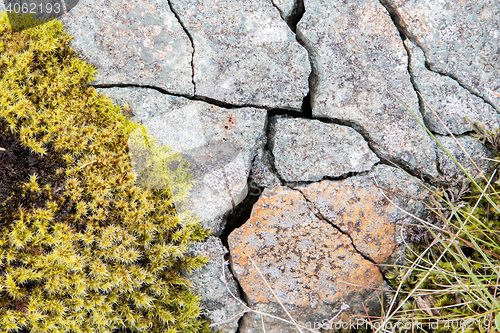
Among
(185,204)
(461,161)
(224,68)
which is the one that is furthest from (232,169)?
(461,161)

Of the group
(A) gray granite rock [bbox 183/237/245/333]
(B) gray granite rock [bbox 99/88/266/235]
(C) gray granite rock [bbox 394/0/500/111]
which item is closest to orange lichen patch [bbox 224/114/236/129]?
(B) gray granite rock [bbox 99/88/266/235]

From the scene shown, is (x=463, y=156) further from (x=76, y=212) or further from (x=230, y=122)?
(x=76, y=212)

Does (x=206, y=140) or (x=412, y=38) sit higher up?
(x=412, y=38)

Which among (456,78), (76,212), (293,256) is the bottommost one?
(293,256)

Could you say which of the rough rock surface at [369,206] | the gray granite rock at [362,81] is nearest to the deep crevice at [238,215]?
the rough rock surface at [369,206]

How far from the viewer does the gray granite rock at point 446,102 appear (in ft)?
7.53

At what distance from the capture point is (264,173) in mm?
2162

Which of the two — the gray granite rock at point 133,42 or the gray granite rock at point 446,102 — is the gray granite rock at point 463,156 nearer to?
the gray granite rock at point 446,102

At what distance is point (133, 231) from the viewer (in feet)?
6.49

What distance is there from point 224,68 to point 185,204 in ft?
2.92

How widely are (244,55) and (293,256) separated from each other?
4.30 feet

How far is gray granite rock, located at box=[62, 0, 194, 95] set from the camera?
6.96 ft

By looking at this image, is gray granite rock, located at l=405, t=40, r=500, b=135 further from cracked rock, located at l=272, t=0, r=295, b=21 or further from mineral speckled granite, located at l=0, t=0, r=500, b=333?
cracked rock, located at l=272, t=0, r=295, b=21

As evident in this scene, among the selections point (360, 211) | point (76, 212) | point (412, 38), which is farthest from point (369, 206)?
point (76, 212)
